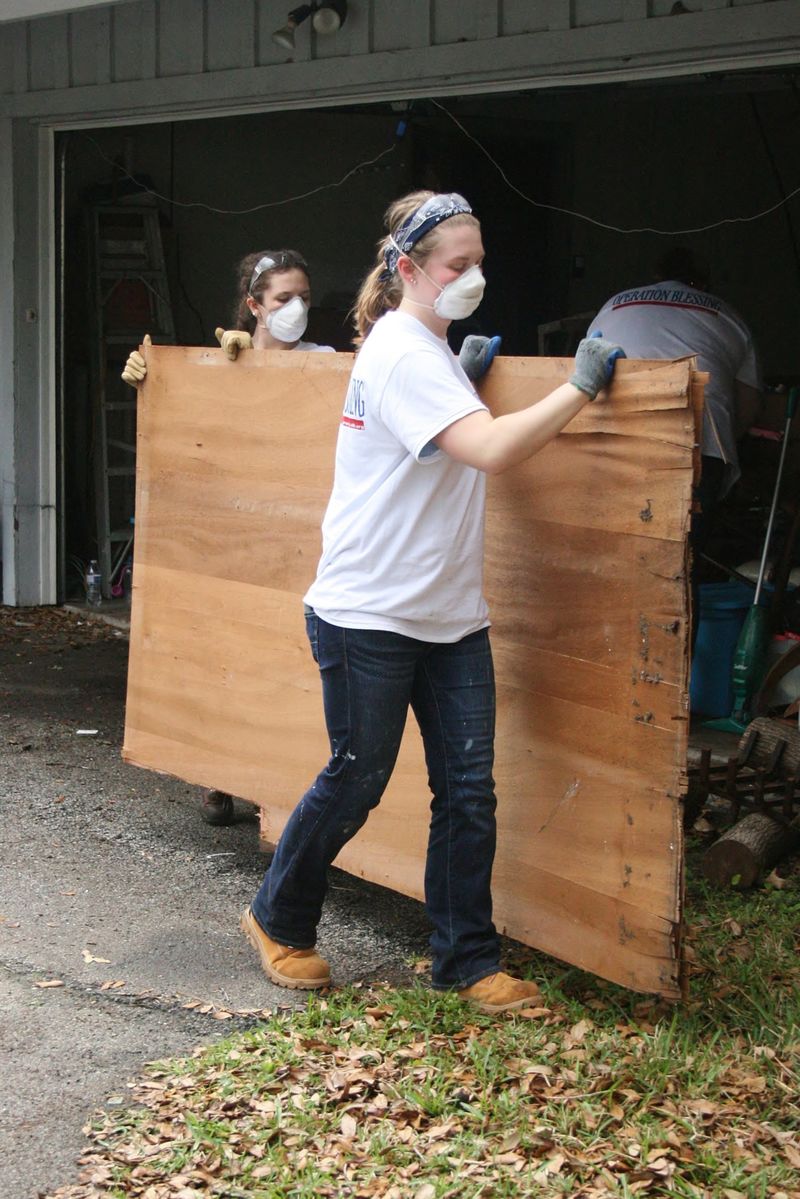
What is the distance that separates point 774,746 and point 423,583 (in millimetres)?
2179

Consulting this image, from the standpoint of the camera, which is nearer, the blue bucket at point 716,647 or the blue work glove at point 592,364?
the blue work glove at point 592,364

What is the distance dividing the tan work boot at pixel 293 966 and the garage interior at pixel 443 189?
667cm

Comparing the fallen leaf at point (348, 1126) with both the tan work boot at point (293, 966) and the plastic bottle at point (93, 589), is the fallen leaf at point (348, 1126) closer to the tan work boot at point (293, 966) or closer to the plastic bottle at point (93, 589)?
the tan work boot at point (293, 966)

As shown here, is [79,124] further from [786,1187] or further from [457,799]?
[786,1187]

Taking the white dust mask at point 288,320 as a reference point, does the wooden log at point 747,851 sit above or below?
below

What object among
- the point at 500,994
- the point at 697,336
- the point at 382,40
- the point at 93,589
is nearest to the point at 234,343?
the point at 500,994

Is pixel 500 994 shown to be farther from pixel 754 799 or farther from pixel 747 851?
pixel 754 799

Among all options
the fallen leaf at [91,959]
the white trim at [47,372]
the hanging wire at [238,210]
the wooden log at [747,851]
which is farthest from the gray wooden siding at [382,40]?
the fallen leaf at [91,959]

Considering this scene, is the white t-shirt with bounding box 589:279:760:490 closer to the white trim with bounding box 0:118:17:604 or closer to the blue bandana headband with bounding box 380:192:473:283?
the blue bandana headband with bounding box 380:192:473:283

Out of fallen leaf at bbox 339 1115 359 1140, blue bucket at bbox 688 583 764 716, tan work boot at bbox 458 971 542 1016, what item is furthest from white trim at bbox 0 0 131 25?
fallen leaf at bbox 339 1115 359 1140

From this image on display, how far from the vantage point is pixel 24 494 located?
9.62 meters

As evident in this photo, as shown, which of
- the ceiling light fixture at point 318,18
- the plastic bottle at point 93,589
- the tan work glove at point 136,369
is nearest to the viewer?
the tan work glove at point 136,369

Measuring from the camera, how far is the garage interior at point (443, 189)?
35.3 ft

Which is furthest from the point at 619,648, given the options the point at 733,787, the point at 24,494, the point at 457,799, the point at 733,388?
the point at 24,494
